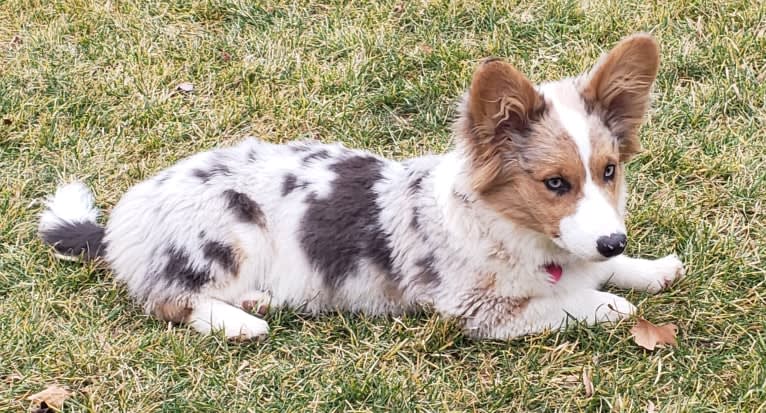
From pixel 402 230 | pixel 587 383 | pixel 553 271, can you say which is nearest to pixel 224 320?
pixel 402 230

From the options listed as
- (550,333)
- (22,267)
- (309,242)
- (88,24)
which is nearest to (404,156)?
(309,242)

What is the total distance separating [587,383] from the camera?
12.2 ft

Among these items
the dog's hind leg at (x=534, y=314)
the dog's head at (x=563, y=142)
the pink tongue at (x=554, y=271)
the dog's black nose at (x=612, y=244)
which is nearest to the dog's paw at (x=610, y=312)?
the dog's hind leg at (x=534, y=314)

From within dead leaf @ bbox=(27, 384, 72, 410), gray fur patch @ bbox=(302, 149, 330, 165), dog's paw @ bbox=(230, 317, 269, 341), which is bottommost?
dead leaf @ bbox=(27, 384, 72, 410)

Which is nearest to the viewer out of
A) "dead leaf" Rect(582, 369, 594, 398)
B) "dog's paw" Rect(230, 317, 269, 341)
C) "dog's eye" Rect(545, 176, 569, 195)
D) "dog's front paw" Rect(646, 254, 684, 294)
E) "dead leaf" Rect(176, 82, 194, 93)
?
"dog's eye" Rect(545, 176, 569, 195)

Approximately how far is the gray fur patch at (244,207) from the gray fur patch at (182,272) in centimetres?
30

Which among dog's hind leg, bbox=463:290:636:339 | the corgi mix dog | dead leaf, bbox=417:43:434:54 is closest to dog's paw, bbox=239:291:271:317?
the corgi mix dog

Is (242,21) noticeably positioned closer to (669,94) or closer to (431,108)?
(431,108)

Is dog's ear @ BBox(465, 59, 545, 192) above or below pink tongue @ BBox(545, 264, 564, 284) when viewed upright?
above

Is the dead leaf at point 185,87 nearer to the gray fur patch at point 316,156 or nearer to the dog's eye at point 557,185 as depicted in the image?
the gray fur patch at point 316,156

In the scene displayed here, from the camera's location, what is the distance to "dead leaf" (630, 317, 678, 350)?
388cm

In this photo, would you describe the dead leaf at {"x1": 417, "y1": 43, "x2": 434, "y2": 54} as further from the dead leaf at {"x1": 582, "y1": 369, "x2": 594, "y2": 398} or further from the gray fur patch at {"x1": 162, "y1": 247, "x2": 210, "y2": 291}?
the dead leaf at {"x1": 582, "y1": 369, "x2": 594, "y2": 398}

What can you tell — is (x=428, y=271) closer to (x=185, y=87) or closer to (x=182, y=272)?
(x=182, y=272)

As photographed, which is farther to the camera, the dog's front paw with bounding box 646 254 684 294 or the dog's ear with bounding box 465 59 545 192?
the dog's front paw with bounding box 646 254 684 294
